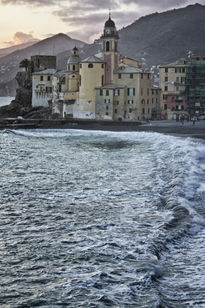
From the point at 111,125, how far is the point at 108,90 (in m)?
5.96

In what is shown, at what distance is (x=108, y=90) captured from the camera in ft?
226

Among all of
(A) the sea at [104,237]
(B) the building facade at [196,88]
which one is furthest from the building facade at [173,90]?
(A) the sea at [104,237]

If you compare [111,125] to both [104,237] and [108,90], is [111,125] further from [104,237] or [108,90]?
[104,237]

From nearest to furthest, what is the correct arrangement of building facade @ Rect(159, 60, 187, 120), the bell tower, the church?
1. the church
2. the bell tower
3. building facade @ Rect(159, 60, 187, 120)

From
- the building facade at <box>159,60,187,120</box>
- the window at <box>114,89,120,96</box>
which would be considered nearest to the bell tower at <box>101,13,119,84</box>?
the window at <box>114,89,120,96</box>

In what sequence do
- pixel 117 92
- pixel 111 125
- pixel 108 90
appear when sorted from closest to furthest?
pixel 111 125, pixel 108 90, pixel 117 92

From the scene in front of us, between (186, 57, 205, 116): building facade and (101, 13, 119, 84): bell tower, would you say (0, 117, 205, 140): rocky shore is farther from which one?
(101, 13, 119, 84): bell tower

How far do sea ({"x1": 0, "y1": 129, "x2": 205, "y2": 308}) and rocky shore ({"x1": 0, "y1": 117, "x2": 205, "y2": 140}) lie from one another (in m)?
29.5

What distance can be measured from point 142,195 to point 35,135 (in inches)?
1645

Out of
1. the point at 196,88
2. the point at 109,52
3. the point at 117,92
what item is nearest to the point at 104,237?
the point at 117,92

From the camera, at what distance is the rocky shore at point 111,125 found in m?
56.4

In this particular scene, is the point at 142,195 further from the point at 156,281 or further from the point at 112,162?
the point at 112,162

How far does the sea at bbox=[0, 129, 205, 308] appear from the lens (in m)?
9.99

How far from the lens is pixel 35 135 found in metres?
59.6
